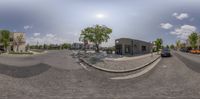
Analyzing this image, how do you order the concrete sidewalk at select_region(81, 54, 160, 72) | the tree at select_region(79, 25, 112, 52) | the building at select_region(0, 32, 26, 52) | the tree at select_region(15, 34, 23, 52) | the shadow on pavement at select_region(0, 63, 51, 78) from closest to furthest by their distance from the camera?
the shadow on pavement at select_region(0, 63, 51, 78) → the concrete sidewalk at select_region(81, 54, 160, 72) → the tree at select_region(79, 25, 112, 52) → the building at select_region(0, 32, 26, 52) → the tree at select_region(15, 34, 23, 52)

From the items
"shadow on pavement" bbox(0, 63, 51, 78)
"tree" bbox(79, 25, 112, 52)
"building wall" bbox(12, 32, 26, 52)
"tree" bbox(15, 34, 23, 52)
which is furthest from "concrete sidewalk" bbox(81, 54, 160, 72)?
"building wall" bbox(12, 32, 26, 52)

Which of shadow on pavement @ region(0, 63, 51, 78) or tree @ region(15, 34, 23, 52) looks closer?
shadow on pavement @ region(0, 63, 51, 78)

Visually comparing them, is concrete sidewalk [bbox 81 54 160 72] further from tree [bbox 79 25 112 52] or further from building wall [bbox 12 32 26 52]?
building wall [bbox 12 32 26 52]

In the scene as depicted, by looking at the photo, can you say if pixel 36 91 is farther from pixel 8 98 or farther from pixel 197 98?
pixel 197 98

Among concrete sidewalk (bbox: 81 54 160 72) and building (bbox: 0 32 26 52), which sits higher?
building (bbox: 0 32 26 52)

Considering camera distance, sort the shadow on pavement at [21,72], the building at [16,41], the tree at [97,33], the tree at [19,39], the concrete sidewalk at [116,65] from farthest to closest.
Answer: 1. the tree at [19,39]
2. the building at [16,41]
3. the tree at [97,33]
4. the concrete sidewalk at [116,65]
5. the shadow on pavement at [21,72]

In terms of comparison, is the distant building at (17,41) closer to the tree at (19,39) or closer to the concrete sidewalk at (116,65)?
the tree at (19,39)

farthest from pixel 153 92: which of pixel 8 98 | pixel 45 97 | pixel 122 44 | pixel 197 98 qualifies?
pixel 122 44

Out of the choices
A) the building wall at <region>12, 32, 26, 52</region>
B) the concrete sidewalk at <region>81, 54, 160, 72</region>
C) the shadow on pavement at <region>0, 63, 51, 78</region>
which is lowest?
the shadow on pavement at <region>0, 63, 51, 78</region>

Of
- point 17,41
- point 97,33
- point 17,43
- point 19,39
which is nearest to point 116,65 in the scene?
point 97,33

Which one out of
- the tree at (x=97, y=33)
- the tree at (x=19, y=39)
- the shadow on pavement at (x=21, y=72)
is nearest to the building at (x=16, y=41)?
the tree at (x=19, y=39)

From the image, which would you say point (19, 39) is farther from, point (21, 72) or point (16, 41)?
point (21, 72)

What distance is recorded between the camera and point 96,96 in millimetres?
7043

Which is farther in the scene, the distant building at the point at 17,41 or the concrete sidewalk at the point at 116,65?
the distant building at the point at 17,41
